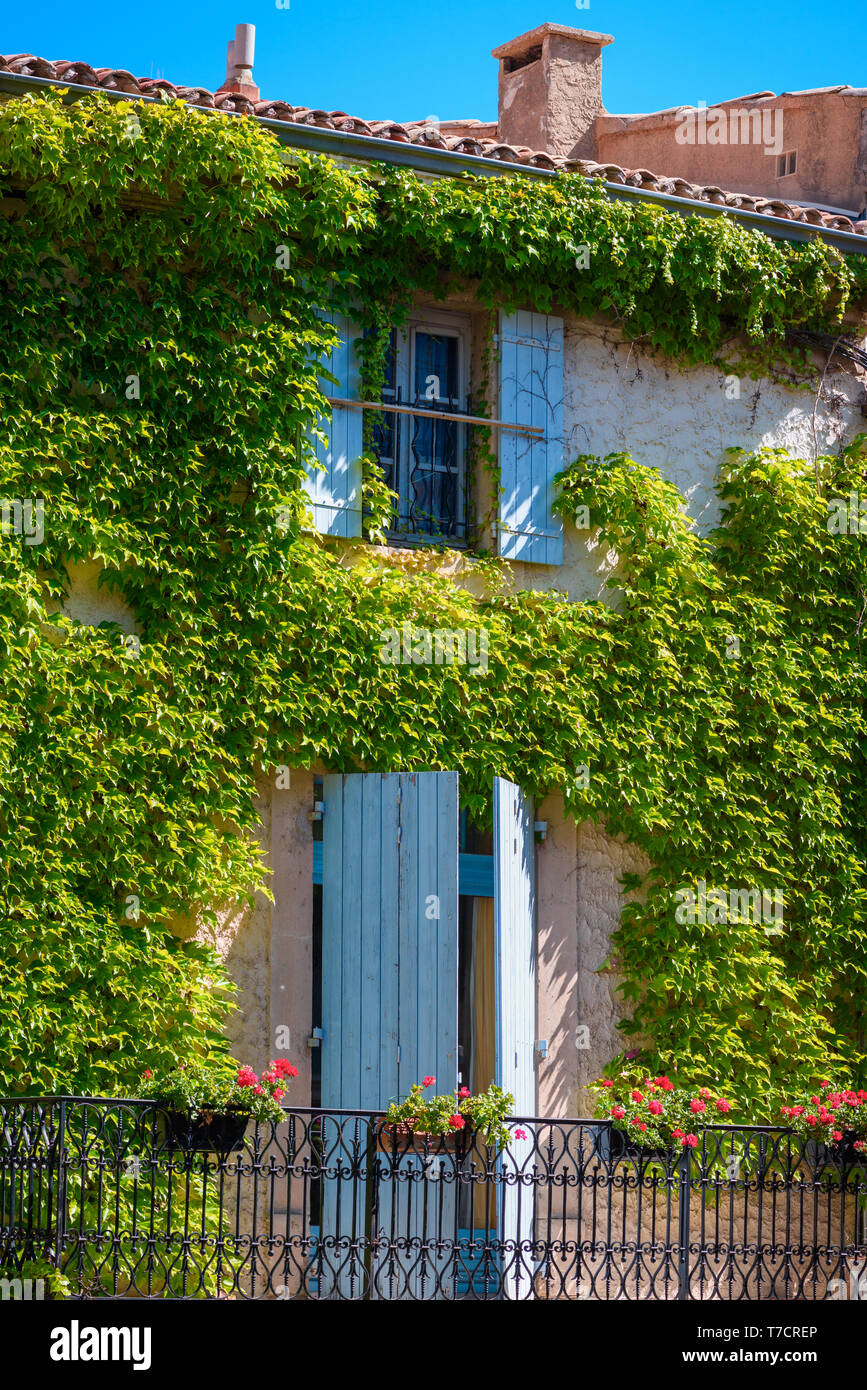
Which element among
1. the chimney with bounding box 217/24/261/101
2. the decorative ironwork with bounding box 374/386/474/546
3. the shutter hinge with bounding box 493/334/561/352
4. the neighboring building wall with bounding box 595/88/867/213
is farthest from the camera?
the neighboring building wall with bounding box 595/88/867/213

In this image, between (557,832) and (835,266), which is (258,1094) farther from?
(835,266)

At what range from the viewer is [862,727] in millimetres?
10586

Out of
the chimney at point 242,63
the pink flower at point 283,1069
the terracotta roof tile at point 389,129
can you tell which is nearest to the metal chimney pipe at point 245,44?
the chimney at point 242,63

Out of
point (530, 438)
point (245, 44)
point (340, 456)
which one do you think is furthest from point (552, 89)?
point (340, 456)

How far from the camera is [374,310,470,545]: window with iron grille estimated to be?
10.0 meters

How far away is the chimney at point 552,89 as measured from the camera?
15.4 m

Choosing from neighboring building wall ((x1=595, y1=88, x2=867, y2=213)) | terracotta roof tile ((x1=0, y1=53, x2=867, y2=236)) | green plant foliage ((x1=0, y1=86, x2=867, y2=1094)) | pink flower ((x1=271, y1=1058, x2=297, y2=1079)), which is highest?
neighboring building wall ((x1=595, y1=88, x2=867, y2=213))

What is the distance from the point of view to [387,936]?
28.9 feet

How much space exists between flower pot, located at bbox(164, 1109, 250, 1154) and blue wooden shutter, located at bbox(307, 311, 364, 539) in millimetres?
3427

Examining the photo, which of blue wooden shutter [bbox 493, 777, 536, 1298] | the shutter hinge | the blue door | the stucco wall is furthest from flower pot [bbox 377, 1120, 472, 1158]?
the shutter hinge

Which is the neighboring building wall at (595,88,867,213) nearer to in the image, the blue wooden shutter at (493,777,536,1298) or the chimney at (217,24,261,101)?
the chimney at (217,24,261,101)

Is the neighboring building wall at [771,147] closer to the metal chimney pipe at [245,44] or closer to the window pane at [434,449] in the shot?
the metal chimney pipe at [245,44]

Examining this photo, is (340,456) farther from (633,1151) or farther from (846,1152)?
(846,1152)

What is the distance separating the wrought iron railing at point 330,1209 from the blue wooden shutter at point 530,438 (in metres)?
3.50
